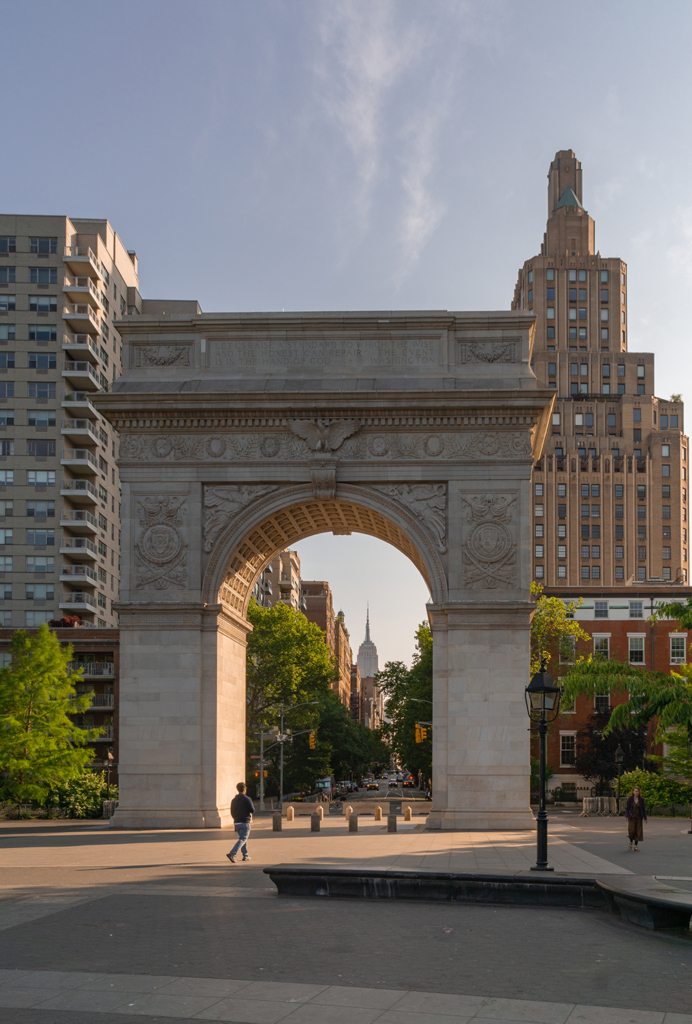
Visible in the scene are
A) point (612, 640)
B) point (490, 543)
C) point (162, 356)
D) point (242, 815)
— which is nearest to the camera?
point (242, 815)

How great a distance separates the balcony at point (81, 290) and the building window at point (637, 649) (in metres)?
47.9

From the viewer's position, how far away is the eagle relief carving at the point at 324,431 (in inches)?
1366

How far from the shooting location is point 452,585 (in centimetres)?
3369

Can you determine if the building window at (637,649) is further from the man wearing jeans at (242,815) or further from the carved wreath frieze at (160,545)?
the man wearing jeans at (242,815)

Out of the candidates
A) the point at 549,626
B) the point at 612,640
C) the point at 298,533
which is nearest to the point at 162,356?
the point at 298,533

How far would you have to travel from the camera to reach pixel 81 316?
7775 cm

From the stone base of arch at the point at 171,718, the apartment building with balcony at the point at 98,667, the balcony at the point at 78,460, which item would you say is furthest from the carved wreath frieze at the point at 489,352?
the balcony at the point at 78,460

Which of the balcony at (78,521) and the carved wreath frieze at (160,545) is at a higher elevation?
the balcony at (78,521)

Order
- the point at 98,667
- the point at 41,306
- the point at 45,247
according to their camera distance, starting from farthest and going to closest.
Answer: the point at 45,247
the point at 41,306
the point at 98,667

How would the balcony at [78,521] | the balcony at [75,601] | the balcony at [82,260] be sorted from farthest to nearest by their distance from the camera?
the balcony at [82,260], the balcony at [78,521], the balcony at [75,601]

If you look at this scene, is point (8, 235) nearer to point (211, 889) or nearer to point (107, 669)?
point (107, 669)

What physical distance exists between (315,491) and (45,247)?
2087 inches

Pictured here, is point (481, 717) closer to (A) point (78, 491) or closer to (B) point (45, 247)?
(A) point (78, 491)

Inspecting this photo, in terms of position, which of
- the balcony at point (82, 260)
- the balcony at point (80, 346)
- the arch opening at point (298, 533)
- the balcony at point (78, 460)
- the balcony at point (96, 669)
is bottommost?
the balcony at point (96, 669)
